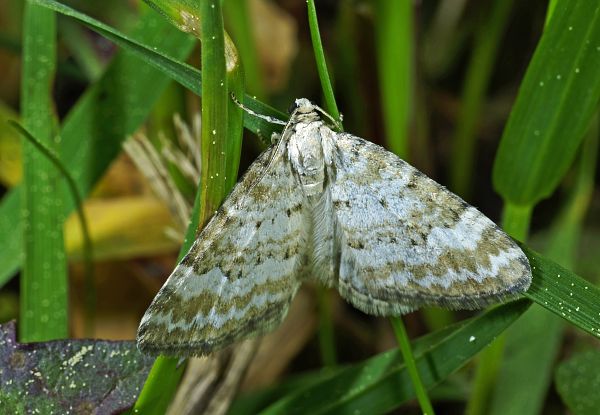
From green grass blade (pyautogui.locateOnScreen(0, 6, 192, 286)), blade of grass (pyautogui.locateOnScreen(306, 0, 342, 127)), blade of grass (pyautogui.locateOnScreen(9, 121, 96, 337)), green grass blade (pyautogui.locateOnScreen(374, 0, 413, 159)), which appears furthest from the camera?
green grass blade (pyautogui.locateOnScreen(374, 0, 413, 159))

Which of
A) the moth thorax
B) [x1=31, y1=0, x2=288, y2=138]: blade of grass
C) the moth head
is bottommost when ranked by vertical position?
the moth thorax

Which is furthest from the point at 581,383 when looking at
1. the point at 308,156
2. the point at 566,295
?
the point at 308,156

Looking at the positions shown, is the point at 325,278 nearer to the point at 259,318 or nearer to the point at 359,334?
the point at 259,318

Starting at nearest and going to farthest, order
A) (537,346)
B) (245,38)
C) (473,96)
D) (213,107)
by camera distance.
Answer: (213,107) < (537,346) < (245,38) < (473,96)

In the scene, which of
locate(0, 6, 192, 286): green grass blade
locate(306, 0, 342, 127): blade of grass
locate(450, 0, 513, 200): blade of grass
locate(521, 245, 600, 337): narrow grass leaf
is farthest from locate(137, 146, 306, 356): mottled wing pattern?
locate(450, 0, 513, 200): blade of grass

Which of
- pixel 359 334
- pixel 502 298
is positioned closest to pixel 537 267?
pixel 502 298

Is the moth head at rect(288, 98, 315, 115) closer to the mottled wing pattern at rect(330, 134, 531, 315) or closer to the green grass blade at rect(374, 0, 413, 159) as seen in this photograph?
the mottled wing pattern at rect(330, 134, 531, 315)

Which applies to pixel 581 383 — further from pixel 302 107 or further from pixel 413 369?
pixel 302 107
